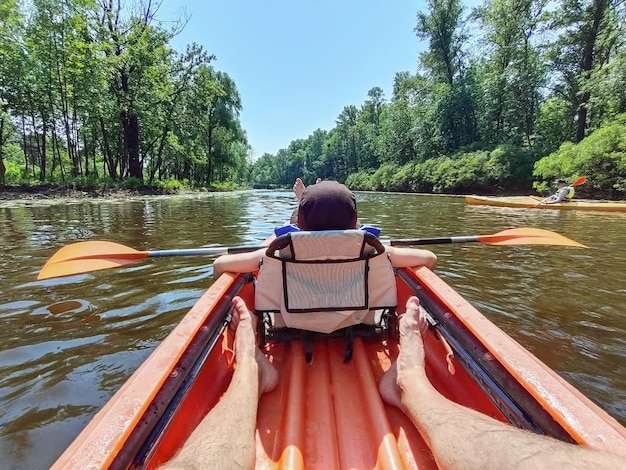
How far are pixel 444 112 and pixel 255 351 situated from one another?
37682 millimetres

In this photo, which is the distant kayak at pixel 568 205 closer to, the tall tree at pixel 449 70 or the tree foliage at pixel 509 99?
the tree foliage at pixel 509 99

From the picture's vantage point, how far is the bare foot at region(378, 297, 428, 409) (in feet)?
5.45

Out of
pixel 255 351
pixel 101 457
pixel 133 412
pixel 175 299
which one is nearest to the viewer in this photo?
pixel 101 457

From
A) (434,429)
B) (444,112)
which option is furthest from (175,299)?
(444,112)

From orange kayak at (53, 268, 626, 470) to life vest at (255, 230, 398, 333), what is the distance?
31 centimetres

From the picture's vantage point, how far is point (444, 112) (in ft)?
114

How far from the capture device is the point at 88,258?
3326 millimetres

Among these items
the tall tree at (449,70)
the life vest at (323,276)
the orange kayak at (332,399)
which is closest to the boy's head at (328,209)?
the life vest at (323,276)

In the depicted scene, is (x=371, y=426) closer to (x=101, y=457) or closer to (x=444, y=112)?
(x=101, y=457)

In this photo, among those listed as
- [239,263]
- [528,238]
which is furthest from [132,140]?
[528,238]

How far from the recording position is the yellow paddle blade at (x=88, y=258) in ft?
10.2

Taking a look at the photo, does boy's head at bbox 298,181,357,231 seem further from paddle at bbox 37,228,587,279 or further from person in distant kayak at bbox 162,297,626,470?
paddle at bbox 37,228,587,279

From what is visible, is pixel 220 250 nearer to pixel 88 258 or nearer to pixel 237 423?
pixel 88 258

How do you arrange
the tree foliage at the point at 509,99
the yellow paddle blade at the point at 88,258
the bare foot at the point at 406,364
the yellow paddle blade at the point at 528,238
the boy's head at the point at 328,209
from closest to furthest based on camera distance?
the bare foot at the point at 406,364 → the boy's head at the point at 328,209 → the yellow paddle blade at the point at 88,258 → the yellow paddle blade at the point at 528,238 → the tree foliage at the point at 509,99
